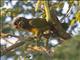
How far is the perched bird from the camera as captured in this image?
5.18 feet

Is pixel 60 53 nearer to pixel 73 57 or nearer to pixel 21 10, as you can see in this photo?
pixel 73 57

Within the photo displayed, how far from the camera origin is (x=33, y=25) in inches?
66.3

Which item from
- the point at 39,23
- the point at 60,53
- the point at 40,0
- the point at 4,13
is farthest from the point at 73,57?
the point at 4,13

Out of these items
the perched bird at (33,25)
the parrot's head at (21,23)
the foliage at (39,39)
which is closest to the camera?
the foliage at (39,39)

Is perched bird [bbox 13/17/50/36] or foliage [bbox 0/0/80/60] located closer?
foliage [bbox 0/0/80/60]

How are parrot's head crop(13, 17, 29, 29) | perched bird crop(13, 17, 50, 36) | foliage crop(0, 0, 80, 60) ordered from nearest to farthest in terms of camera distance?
foliage crop(0, 0, 80, 60), perched bird crop(13, 17, 50, 36), parrot's head crop(13, 17, 29, 29)

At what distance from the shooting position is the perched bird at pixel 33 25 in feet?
5.18

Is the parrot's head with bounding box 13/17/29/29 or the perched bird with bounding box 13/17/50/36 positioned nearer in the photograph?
the perched bird with bounding box 13/17/50/36

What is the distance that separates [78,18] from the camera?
6.22 ft

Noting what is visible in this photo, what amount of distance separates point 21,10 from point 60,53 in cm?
241

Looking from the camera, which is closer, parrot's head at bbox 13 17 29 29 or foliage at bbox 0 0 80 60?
foliage at bbox 0 0 80 60

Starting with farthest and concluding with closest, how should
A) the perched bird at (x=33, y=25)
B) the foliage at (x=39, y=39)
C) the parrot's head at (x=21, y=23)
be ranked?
the parrot's head at (x=21, y=23) → the perched bird at (x=33, y=25) → the foliage at (x=39, y=39)

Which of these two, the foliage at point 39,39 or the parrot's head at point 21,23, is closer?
the foliage at point 39,39

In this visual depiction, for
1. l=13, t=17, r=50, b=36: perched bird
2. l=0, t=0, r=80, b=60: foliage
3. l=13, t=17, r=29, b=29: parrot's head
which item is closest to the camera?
l=0, t=0, r=80, b=60: foliage
